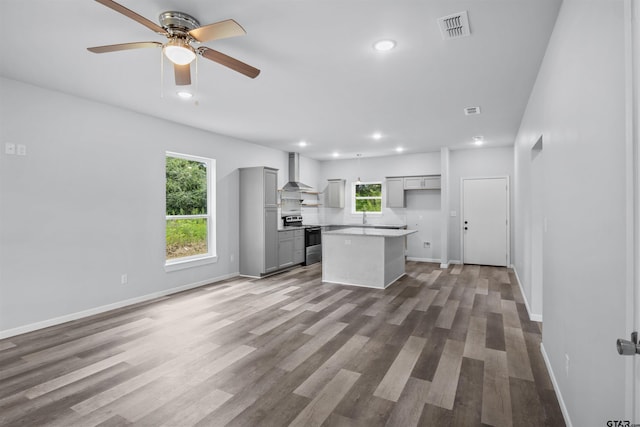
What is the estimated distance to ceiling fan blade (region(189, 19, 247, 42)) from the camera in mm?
2027

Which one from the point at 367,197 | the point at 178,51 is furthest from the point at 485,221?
the point at 178,51

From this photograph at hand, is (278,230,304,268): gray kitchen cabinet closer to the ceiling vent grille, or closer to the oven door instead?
the oven door

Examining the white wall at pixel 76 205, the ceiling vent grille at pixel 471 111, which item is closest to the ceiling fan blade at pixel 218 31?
the white wall at pixel 76 205

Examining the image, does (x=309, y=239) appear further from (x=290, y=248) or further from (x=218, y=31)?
(x=218, y=31)

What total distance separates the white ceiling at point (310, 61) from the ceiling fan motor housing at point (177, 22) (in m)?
0.04

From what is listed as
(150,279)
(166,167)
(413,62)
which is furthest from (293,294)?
(413,62)

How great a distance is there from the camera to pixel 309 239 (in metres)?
7.70

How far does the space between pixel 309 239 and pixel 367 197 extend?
2161mm

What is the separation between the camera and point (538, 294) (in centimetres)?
382

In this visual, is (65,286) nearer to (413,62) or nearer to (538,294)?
(413,62)

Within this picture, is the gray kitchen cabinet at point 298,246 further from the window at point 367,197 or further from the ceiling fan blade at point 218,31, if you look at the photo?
the ceiling fan blade at point 218,31

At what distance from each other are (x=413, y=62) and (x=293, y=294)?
3539mm

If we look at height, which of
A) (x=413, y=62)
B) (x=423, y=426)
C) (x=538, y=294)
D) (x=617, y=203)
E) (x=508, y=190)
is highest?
(x=413, y=62)

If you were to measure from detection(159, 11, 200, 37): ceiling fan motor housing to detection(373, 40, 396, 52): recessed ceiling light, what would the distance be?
1.42 m
